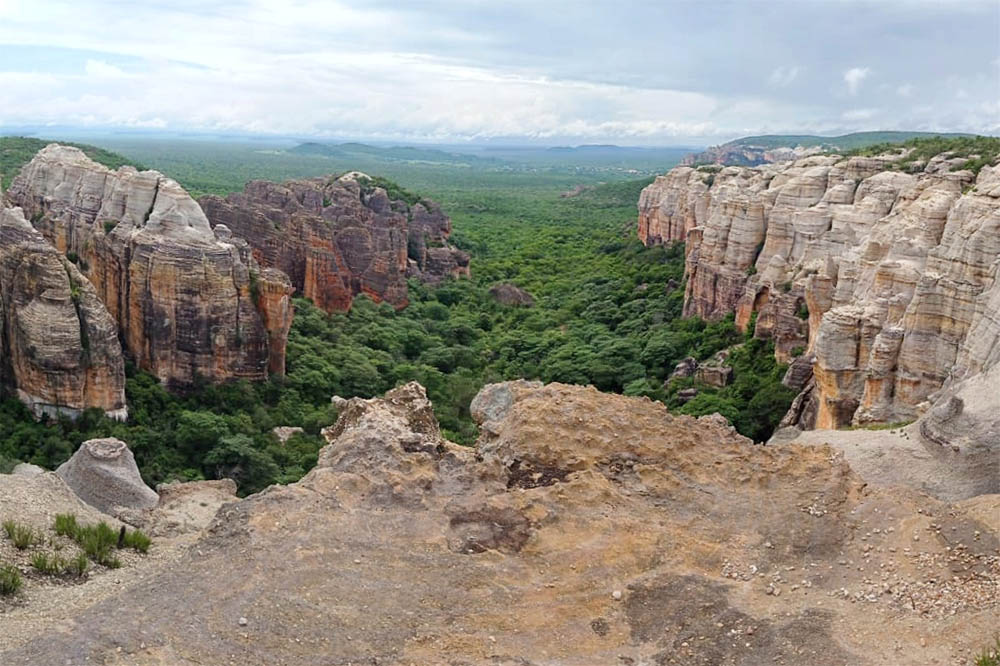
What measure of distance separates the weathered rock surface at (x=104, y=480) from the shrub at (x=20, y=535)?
15.1ft

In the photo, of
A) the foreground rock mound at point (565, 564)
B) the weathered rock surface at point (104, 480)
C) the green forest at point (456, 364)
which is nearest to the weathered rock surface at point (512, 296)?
the green forest at point (456, 364)

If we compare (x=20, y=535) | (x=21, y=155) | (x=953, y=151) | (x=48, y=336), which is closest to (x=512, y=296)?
(x=953, y=151)

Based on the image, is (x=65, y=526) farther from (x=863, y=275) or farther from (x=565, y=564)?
(x=863, y=275)

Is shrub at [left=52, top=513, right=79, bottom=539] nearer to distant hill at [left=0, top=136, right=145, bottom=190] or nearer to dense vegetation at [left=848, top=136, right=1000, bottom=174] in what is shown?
dense vegetation at [left=848, top=136, right=1000, bottom=174]

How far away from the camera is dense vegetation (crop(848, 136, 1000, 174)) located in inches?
1266

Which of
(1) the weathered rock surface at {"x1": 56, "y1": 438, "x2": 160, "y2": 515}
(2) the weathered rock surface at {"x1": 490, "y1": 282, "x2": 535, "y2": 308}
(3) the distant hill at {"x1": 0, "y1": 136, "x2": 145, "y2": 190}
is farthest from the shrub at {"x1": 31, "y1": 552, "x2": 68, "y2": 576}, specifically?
(3) the distant hill at {"x1": 0, "y1": 136, "x2": 145, "y2": 190}

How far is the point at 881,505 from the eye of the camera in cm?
1120

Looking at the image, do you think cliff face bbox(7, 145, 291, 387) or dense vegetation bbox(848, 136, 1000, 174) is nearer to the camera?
cliff face bbox(7, 145, 291, 387)

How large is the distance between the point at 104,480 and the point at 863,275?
1870 cm

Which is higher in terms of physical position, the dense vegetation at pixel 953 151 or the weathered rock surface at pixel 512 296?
the dense vegetation at pixel 953 151

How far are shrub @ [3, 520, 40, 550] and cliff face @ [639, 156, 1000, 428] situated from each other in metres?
15.6

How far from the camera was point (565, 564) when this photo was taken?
10.6m

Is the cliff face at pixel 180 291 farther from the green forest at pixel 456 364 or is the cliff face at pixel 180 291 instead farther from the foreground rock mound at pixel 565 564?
the foreground rock mound at pixel 565 564

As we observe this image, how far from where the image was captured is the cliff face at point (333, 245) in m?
38.7
